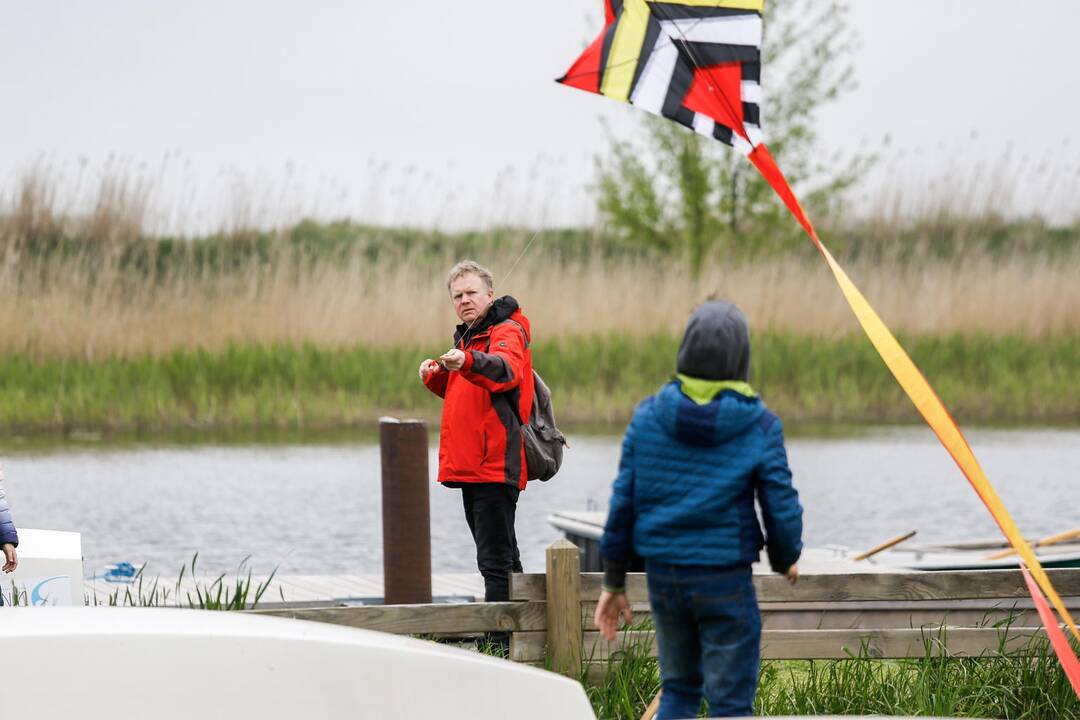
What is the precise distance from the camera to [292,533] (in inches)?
503

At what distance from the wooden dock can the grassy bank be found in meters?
9.97

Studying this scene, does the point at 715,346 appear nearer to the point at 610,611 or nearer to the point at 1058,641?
the point at 610,611

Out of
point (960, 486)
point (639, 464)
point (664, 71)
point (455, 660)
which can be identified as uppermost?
point (664, 71)

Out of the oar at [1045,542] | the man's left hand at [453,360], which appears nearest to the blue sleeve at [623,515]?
the man's left hand at [453,360]

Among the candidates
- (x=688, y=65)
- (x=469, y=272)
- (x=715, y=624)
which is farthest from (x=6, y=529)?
(x=688, y=65)

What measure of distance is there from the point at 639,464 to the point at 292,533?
9351 millimetres

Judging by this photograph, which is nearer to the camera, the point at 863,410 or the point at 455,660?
the point at 455,660

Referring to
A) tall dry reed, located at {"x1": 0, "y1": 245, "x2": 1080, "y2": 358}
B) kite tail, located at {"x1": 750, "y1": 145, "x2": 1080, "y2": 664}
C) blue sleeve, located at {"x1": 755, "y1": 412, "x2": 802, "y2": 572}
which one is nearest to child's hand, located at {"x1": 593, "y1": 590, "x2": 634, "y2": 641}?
blue sleeve, located at {"x1": 755, "y1": 412, "x2": 802, "y2": 572}

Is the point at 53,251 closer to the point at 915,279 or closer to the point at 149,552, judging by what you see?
the point at 149,552

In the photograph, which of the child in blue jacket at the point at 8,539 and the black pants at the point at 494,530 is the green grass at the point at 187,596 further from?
the black pants at the point at 494,530

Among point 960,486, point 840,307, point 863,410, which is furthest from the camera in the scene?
point 840,307

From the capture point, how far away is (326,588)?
8547 mm

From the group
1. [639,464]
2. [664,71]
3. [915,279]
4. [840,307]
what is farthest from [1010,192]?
[639,464]

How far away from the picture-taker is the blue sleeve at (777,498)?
3.72 m
